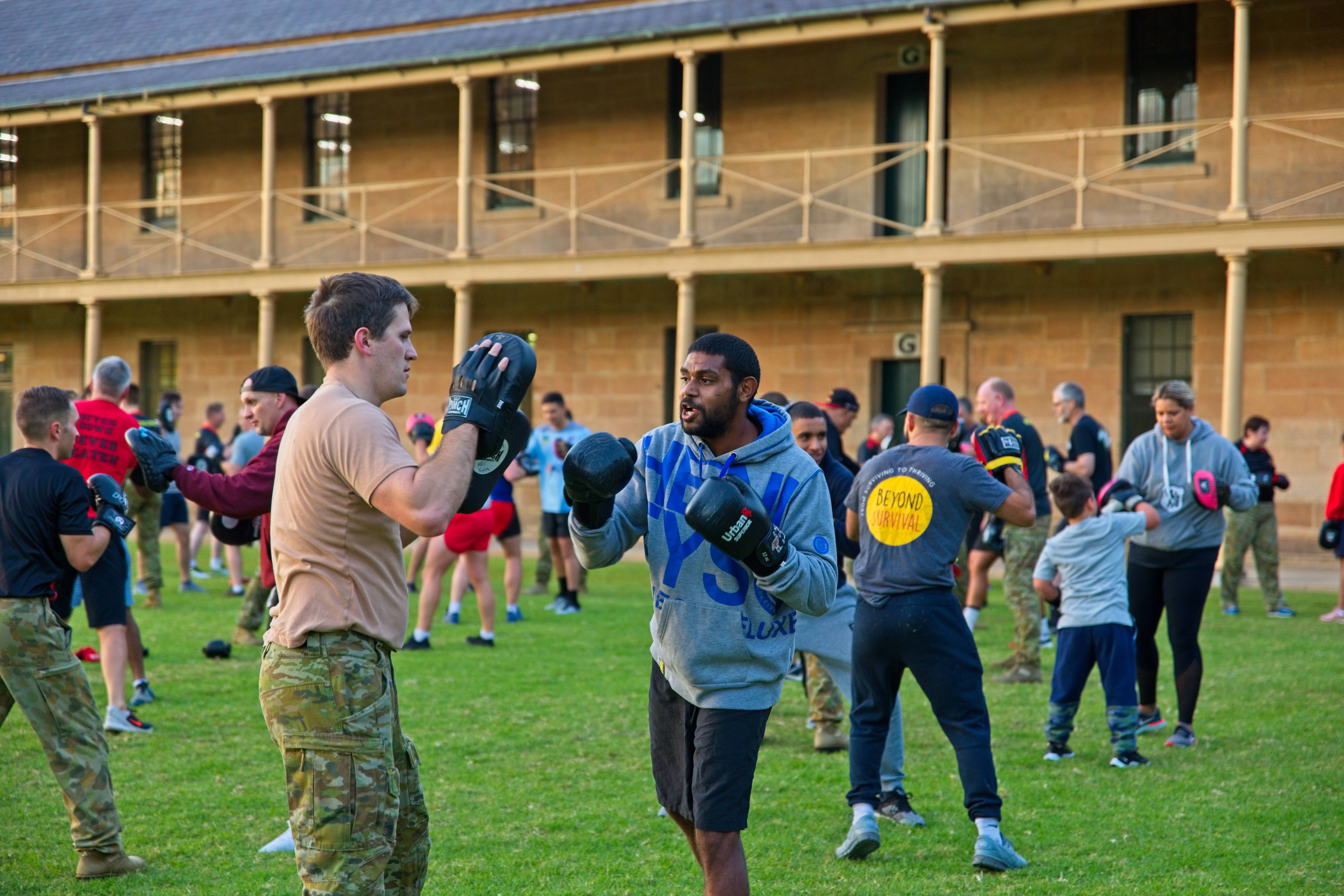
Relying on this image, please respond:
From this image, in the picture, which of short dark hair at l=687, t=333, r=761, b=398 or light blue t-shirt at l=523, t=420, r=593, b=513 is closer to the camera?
short dark hair at l=687, t=333, r=761, b=398

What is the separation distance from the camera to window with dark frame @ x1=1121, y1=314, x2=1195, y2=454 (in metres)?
16.3

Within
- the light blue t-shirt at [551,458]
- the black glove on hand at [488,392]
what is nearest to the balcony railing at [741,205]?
the light blue t-shirt at [551,458]

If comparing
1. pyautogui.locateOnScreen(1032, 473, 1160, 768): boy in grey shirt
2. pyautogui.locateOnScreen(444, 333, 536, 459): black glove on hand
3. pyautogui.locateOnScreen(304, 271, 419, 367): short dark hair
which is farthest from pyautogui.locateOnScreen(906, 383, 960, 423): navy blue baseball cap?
pyautogui.locateOnScreen(304, 271, 419, 367): short dark hair

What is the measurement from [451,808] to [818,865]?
5.54 ft

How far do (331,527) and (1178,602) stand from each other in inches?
200

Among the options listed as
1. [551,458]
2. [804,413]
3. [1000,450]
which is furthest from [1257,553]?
[1000,450]

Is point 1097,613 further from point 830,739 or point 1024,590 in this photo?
point 1024,590

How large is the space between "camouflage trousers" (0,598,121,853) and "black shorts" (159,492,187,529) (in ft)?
28.7

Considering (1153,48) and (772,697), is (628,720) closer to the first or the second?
(772,697)

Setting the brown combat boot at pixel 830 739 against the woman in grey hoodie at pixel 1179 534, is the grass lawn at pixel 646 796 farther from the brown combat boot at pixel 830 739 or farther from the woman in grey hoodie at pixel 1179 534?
the woman in grey hoodie at pixel 1179 534

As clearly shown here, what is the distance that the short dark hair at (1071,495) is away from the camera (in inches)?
265

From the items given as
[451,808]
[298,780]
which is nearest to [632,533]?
[298,780]

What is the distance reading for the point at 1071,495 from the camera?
6730 millimetres

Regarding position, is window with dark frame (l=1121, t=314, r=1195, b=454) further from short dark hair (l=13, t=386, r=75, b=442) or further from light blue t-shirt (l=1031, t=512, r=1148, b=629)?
short dark hair (l=13, t=386, r=75, b=442)
